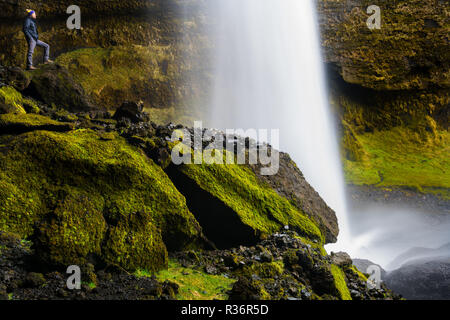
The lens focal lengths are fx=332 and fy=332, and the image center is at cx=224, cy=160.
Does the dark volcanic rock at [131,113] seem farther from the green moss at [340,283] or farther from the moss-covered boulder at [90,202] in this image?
the green moss at [340,283]

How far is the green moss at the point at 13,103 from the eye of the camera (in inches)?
236

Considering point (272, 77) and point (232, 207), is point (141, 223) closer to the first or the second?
point (232, 207)

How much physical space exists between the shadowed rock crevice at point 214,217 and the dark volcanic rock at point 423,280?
14.6 ft

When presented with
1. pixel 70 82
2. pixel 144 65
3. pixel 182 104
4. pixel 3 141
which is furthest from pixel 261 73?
pixel 3 141

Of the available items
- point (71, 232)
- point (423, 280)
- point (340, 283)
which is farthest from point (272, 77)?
point (71, 232)

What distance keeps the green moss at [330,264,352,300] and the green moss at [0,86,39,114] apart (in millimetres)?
6157

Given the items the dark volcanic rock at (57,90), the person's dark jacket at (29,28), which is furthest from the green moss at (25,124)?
the person's dark jacket at (29,28)

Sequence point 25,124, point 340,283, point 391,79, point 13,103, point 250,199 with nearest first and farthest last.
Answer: point 340,283, point 25,124, point 250,199, point 13,103, point 391,79

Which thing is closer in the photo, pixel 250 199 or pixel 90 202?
pixel 90 202

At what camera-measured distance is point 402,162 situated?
2161 cm

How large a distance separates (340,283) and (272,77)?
15.5m

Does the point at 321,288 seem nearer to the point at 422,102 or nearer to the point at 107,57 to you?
the point at 107,57

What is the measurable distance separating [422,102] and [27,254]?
27161mm

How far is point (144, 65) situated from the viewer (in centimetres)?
1952
